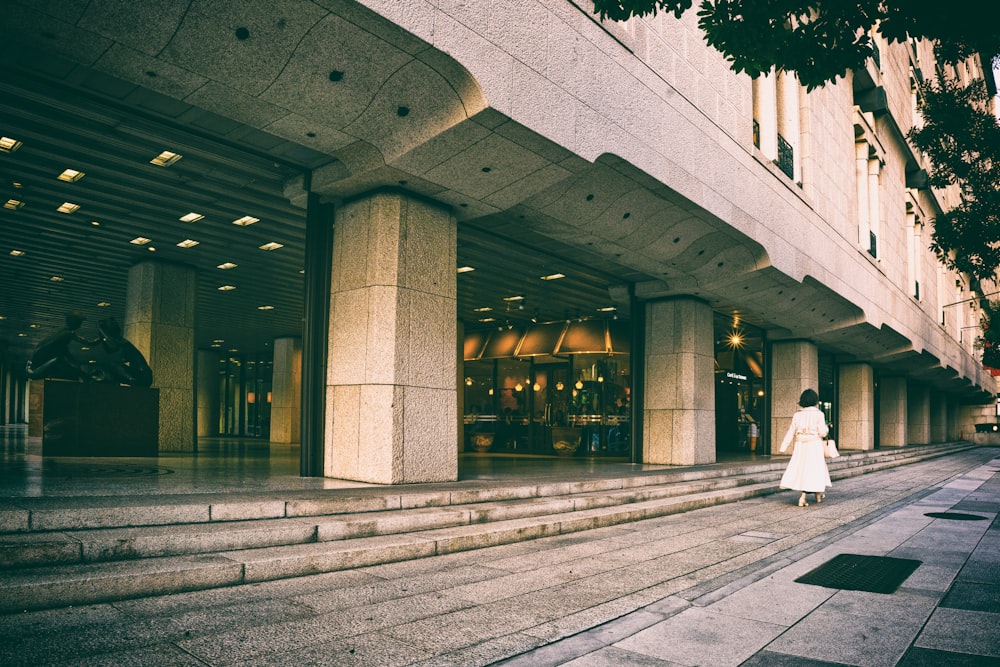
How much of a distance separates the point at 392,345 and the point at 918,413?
134ft

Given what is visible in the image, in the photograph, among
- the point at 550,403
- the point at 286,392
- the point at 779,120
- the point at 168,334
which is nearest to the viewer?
the point at 168,334

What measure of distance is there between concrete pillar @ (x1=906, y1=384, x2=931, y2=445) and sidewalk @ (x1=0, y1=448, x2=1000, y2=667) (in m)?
37.7

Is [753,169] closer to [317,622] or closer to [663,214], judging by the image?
[663,214]

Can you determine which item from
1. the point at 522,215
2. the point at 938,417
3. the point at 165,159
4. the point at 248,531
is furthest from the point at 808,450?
the point at 938,417

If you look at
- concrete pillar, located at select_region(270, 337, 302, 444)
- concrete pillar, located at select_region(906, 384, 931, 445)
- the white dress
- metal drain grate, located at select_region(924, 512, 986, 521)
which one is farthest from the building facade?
concrete pillar, located at select_region(906, 384, 931, 445)

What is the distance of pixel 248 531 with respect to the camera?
5863 millimetres

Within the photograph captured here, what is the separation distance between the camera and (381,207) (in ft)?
31.0

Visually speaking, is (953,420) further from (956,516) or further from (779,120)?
(956,516)

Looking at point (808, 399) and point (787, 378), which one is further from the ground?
point (787, 378)

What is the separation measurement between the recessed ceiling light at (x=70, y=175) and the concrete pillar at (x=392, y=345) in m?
→ 3.92

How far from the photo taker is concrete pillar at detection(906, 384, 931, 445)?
40156 millimetres

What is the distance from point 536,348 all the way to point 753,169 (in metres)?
10.0

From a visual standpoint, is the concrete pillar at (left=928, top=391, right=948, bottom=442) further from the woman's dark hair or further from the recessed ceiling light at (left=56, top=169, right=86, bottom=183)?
the recessed ceiling light at (left=56, top=169, right=86, bottom=183)

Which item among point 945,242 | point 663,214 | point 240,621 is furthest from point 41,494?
point 945,242
